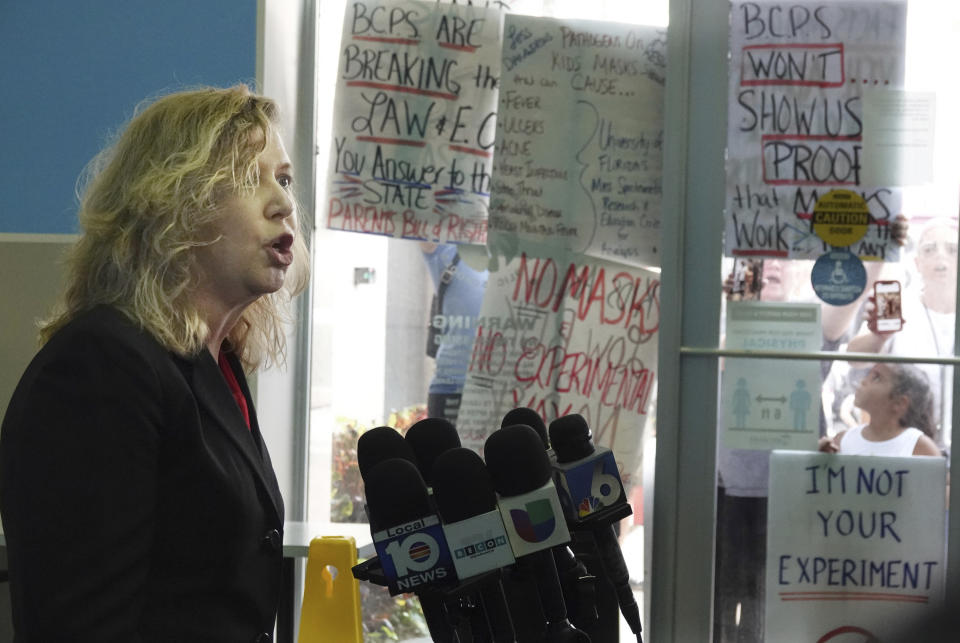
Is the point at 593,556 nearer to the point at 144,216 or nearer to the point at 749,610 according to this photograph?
the point at 144,216

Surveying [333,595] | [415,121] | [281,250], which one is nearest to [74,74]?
[415,121]

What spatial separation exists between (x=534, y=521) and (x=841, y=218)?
2205mm

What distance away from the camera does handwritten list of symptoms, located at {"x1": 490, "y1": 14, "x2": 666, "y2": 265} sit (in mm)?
3359

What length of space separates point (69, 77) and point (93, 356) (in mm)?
2411

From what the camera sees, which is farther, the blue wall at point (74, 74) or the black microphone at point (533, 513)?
the blue wall at point (74, 74)

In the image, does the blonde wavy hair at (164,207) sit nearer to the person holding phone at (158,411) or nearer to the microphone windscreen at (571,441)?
the person holding phone at (158,411)

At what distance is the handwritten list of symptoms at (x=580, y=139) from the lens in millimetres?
3359

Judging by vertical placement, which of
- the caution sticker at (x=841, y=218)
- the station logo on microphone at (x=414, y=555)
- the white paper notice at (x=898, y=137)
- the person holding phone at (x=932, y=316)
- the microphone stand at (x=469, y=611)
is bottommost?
the microphone stand at (x=469, y=611)

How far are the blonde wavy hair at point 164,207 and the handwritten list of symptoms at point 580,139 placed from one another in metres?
1.70

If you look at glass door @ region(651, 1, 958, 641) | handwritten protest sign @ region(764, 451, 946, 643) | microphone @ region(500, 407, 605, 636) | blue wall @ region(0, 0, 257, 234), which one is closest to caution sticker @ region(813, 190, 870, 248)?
glass door @ region(651, 1, 958, 641)

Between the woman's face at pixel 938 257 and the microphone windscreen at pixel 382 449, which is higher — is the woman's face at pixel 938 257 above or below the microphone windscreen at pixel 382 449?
above

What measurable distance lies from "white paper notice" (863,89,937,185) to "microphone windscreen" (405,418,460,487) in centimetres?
204

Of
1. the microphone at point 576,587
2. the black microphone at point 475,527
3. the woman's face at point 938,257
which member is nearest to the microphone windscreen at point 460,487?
the black microphone at point 475,527

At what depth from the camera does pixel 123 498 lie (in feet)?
4.62
